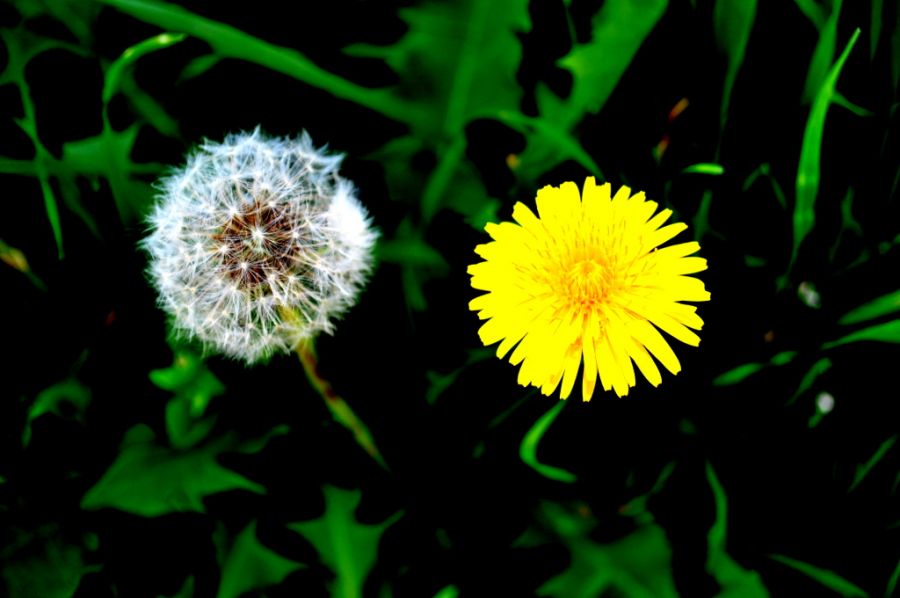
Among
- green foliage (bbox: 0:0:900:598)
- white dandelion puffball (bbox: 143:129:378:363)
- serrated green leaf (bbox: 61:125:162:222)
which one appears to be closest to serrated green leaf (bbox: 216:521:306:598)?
green foliage (bbox: 0:0:900:598)

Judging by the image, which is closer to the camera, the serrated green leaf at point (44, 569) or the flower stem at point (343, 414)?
the serrated green leaf at point (44, 569)

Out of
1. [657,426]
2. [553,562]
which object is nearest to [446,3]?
[657,426]

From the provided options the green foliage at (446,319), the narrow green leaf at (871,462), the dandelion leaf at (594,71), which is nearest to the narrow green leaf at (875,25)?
the green foliage at (446,319)

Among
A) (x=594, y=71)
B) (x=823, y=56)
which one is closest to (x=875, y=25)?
(x=823, y=56)

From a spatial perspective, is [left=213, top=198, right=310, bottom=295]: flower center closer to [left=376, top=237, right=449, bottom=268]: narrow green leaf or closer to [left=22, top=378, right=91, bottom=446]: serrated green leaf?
[left=376, top=237, right=449, bottom=268]: narrow green leaf

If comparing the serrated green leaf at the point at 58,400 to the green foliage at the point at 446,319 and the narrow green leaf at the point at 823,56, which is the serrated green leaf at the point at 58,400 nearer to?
the green foliage at the point at 446,319

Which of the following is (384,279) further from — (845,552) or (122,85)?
(845,552)

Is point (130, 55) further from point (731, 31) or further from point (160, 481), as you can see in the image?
point (731, 31)
